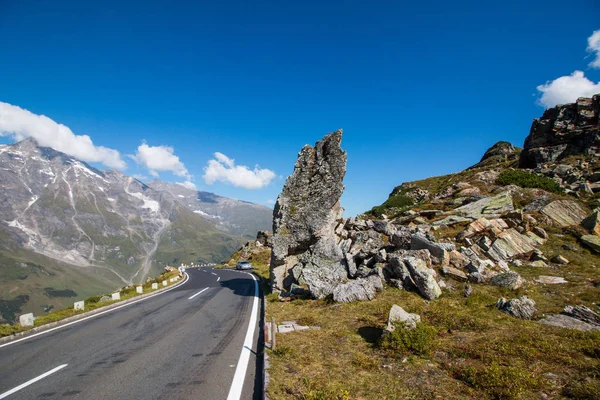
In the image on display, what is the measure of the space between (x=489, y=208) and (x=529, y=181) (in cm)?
1529

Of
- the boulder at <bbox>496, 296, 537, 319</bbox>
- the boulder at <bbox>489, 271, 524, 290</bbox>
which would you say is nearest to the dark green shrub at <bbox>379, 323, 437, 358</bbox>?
the boulder at <bbox>496, 296, 537, 319</bbox>

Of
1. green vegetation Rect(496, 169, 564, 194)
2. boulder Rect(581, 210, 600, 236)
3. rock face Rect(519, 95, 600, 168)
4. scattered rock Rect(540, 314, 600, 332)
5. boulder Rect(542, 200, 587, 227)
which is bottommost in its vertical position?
scattered rock Rect(540, 314, 600, 332)

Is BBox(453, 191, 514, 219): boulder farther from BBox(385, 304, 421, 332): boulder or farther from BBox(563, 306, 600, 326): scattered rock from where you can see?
BBox(385, 304, 421, 332): boulder

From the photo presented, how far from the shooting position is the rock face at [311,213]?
19.5 metres

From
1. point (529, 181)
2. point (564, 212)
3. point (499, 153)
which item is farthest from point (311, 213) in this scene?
point (499, 153)

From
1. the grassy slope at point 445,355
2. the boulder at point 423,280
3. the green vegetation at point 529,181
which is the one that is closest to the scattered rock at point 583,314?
the grassy slope at point 445,355

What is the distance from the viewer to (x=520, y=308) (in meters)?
11.7

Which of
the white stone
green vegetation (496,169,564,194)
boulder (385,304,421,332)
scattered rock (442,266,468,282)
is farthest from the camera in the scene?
green vegetation (496,169,564,194)

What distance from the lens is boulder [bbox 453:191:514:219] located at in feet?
87.6

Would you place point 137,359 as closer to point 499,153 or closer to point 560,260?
point 560,260

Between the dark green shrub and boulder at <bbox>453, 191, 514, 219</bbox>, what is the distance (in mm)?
21376

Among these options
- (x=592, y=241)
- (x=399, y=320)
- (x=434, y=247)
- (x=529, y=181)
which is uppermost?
(x=529, y=181)

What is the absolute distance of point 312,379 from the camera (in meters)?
7.45

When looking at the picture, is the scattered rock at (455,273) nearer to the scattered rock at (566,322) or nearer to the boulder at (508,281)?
the boulder at (508,281)
